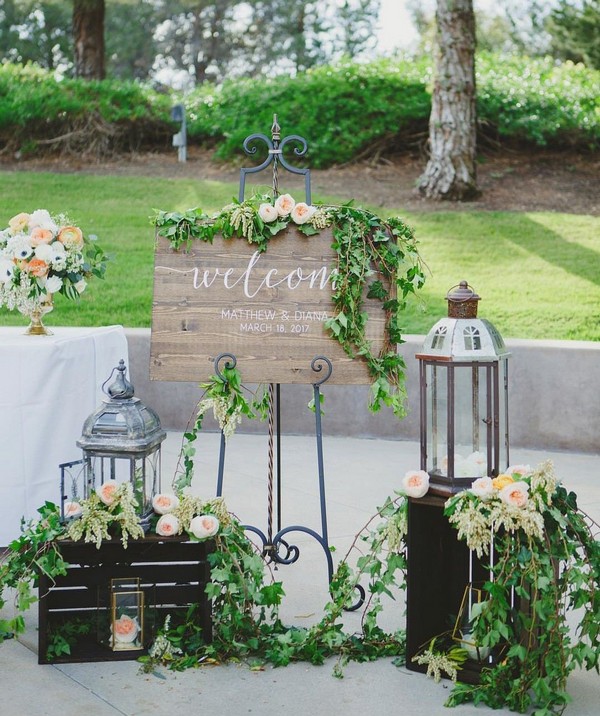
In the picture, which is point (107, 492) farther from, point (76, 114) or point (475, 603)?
point (76, 114)

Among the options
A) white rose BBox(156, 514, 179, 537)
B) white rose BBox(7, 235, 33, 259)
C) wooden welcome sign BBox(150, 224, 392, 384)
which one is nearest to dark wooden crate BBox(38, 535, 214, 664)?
white rose BBox(156, 514, 179, 537)

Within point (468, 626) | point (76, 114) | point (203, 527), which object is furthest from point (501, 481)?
point (76, 114)

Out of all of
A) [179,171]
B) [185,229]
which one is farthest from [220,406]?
[179,171]

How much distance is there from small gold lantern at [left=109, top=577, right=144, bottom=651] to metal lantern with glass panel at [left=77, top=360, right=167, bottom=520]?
0.81ft

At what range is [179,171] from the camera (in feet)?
39.6

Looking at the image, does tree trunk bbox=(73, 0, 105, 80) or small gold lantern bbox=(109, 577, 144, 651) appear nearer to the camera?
small gold lantern bbox=(109, 577, 144, 651)

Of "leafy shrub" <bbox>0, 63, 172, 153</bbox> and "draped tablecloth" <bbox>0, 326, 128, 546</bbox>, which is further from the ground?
"leafy shrub" <bbox>0, 63, 172, 153</bbox>

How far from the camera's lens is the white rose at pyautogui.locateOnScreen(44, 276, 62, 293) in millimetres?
4332

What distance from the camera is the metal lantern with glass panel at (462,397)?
307cm

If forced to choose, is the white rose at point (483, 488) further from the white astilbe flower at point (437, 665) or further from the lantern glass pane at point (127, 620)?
the lantern glass pane at point (127, 620)

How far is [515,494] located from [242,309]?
1.21 m

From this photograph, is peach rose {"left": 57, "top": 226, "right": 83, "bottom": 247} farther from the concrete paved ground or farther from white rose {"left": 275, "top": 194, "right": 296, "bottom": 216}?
the concrete paved ground

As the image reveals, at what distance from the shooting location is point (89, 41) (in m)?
14.3

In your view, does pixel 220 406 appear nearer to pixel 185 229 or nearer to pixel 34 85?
pixel 185 229
